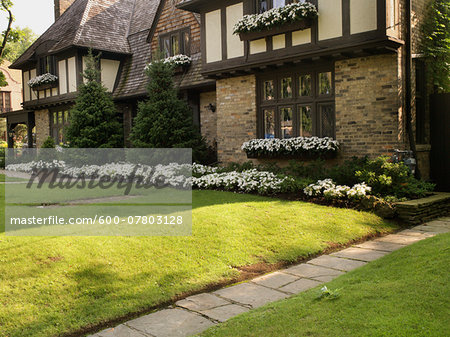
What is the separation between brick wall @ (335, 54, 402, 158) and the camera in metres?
9.73

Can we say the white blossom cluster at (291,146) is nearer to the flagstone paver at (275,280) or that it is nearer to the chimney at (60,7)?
the flagstone paver at (275,280)

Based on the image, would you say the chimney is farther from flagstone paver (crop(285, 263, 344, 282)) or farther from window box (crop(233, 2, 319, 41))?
flagstone paver (crop(285, 263, 344, 282))

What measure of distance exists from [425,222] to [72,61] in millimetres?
16326

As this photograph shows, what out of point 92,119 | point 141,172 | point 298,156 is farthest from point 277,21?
point 92,119

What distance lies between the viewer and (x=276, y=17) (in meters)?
10.8

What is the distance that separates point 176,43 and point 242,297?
44.4ft

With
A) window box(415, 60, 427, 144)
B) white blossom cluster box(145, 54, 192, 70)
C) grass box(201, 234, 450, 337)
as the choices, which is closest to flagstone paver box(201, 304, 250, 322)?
grass box(201, 234, 450, 337)

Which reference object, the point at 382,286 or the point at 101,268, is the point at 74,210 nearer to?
the point at 101,268

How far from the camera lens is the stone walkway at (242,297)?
148 inches

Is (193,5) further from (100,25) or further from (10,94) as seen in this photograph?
(10,94)

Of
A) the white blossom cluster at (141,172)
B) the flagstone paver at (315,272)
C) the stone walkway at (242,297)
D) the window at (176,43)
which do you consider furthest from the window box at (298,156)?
the window at (176,43)

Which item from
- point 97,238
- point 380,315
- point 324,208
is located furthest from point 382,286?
point 324,208

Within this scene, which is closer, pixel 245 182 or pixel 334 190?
pixel 334 190

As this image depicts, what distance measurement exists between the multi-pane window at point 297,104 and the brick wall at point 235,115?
322 mm
